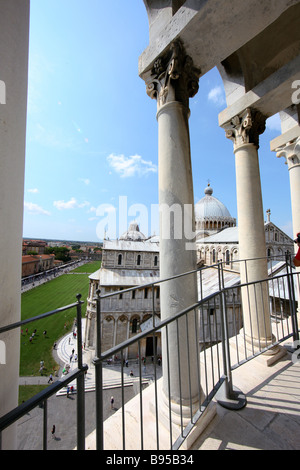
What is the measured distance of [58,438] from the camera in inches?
415

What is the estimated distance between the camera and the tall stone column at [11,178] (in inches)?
60.1

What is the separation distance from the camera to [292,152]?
6332mm

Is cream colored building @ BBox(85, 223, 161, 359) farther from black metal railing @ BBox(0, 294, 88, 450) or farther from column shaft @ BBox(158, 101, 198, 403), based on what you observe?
black metal railing @ BBox(0, 294, 88, 450)

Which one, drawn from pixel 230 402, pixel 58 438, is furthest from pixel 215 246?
pixel 230 402

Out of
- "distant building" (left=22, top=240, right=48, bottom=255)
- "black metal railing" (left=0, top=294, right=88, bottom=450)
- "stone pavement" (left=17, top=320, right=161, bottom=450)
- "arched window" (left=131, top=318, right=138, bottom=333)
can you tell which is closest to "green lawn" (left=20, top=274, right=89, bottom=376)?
"stone pavement" (left=17, top=320, right=161, bottom=450)

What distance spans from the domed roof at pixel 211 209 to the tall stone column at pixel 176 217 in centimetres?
4248

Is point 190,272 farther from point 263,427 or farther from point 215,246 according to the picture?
point 215,246

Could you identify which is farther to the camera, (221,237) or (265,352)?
(221,237)

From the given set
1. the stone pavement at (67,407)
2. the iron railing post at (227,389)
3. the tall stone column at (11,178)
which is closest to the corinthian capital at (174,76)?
the tall stone column at (11,178)

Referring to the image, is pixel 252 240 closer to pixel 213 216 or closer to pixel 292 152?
pixel 292 152

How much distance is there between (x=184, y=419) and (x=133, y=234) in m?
50.4

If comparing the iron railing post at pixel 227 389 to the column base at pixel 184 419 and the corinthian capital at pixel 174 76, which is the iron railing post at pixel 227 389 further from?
the corinthian capital at pixel 174 76

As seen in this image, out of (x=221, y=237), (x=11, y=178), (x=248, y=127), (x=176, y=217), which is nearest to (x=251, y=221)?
(x=248, y=127)

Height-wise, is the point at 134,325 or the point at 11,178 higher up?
the point at 11,178
